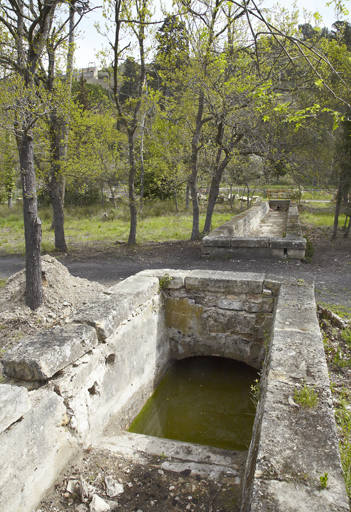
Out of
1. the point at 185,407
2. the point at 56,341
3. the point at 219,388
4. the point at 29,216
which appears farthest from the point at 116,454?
the point at 29,216

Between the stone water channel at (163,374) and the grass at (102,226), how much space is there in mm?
7368

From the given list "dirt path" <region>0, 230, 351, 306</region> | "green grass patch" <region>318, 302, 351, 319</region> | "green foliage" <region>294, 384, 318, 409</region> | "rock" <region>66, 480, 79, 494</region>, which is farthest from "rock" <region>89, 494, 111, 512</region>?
"dirt path" <region>0, 230, 351, 306</region>

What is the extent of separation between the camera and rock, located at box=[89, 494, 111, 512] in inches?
99.0

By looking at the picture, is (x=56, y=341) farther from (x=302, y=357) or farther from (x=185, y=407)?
(x=185, y=407)

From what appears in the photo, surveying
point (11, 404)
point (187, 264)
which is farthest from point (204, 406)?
point (187, 264)

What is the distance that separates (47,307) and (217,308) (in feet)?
9.34

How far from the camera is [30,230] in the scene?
5.70 m

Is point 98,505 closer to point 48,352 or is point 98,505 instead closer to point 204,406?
point 48,352

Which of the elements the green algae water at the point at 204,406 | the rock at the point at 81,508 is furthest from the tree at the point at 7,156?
the rock at the point at 81,508

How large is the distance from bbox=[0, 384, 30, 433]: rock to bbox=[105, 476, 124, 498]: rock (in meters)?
0.94

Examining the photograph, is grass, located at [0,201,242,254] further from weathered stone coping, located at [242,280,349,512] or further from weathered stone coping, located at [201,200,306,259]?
weathered stone coping, located at [242,280,349,512]

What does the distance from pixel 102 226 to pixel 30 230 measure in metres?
10.5

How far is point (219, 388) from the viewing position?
16.9 ft

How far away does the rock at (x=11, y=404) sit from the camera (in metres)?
2.25
